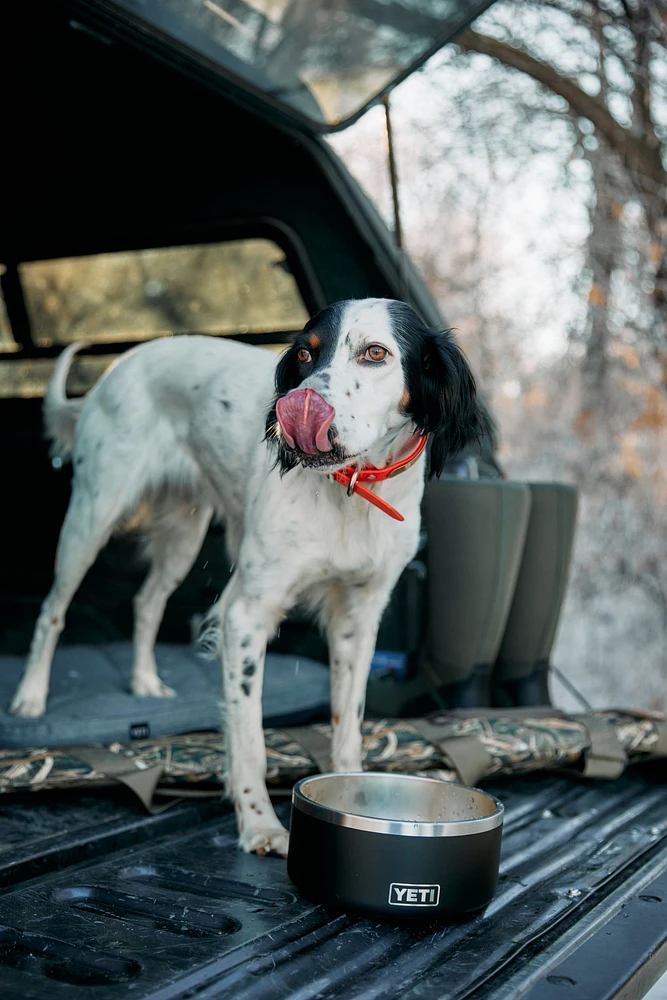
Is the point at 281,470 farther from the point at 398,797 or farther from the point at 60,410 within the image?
the point at 60,410

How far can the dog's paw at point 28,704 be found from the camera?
2904 millimetres

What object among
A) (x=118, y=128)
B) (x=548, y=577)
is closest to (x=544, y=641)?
(x=548, y=577)

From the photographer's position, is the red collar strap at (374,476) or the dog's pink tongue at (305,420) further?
the red collar strap at (374,476)

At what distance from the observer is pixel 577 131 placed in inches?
257

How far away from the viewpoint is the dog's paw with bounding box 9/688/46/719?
114 inches

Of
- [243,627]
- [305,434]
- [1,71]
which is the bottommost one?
[243,627]

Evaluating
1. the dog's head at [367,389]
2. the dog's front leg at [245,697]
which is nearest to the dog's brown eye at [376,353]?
the dog's head at [367,389]

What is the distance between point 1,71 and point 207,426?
1974 millimetres

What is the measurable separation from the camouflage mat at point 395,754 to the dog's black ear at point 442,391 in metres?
0.83

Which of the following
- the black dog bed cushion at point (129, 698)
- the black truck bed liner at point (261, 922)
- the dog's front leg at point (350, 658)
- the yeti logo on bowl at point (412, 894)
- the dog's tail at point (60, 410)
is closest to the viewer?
the black truck bed liner at point (261, 922)

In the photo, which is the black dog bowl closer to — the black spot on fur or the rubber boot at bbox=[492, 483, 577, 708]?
the black spot on fur

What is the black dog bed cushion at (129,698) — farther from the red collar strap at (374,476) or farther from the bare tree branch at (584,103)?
the bare tree branch at (584,103)

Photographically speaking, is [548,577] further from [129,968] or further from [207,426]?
[129,968]

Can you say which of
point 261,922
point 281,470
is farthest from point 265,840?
point 281,470
